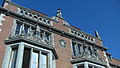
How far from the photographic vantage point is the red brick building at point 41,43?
39.4 ft

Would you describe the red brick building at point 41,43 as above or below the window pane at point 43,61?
above

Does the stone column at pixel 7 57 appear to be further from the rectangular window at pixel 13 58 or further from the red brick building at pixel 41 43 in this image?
the rectangular window at pixel 13 58

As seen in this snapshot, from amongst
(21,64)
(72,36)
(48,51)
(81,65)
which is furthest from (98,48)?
(21,64)

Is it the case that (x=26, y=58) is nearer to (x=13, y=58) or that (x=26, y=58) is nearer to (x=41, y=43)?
(x=13, y=58)

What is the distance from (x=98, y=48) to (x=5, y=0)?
35.7ft

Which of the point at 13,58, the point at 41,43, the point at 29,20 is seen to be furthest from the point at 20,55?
the point at 29,20

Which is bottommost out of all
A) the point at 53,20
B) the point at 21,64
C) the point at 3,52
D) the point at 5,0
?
the point at 21,64

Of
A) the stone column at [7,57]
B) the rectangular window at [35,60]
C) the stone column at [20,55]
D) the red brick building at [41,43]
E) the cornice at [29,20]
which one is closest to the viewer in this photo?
the stone column at [20,55]

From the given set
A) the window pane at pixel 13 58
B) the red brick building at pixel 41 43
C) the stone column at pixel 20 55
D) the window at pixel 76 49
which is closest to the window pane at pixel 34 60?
the red brick building at pixel 41 43

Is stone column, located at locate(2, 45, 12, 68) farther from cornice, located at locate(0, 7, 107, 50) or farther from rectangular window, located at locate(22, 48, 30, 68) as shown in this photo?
cornice, located at locate(0, 7, 107, 50)

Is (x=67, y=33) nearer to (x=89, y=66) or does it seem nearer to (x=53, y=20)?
(x=53, y=20)

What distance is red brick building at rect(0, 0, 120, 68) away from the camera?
12.0m

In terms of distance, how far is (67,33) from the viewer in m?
17.1

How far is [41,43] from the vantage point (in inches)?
512
